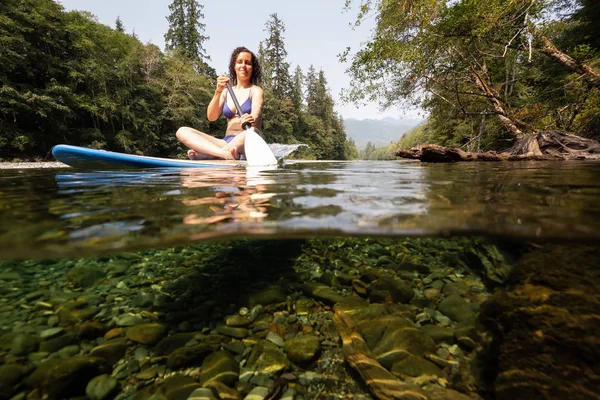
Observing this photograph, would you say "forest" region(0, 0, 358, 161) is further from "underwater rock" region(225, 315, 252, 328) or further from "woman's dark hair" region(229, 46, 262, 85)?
"underwater rock" region(225, 315, 252, 328)

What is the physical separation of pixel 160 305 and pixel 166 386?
984 mm

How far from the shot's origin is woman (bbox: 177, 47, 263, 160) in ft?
17.5

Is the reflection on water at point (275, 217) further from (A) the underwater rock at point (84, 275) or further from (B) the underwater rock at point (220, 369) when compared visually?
(A) the underwater rock at point (84, 275)

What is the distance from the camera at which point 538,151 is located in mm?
6797

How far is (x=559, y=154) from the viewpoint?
650 centimetres

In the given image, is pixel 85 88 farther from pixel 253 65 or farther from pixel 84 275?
pixel 84 275

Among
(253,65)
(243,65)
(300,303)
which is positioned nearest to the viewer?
(300,303)

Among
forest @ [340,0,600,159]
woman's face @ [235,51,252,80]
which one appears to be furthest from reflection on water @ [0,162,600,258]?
forest @ [340,0,600,159]

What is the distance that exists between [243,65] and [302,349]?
5.98 m

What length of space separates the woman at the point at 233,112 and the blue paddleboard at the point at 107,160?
0.73 m

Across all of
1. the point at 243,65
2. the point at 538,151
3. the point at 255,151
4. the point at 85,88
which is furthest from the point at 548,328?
the point at 85,88

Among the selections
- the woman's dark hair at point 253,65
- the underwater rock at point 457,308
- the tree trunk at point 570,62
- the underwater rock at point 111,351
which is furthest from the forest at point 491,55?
the underwater rock at point 111,351

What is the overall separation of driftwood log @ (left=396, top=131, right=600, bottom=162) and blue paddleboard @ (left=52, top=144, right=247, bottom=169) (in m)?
5.19

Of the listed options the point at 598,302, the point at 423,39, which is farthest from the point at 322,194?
the point at 423,39
